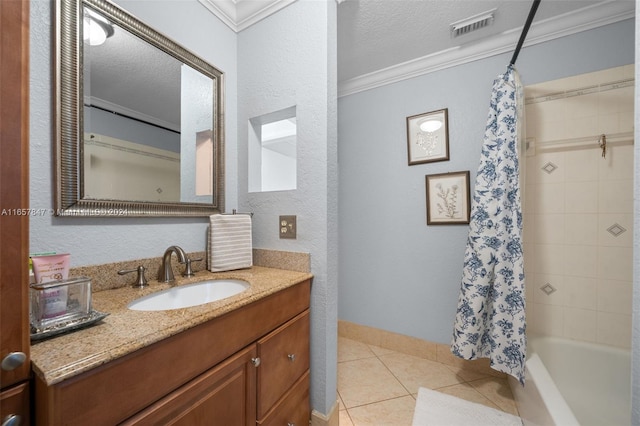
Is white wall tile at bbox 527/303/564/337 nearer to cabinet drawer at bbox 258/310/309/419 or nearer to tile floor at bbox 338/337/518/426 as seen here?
tile floor at bbox 338/337/518/426

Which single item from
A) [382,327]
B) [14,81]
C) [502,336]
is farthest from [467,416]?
[14,81]

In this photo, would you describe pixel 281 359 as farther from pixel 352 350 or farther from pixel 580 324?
pixel 580 324

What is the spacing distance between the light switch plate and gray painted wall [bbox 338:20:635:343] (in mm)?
1047

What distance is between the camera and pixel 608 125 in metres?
1.44

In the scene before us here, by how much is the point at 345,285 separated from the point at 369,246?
1.49 ft

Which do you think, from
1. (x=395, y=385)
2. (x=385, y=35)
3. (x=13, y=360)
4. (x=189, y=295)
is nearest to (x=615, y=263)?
(x=395, y=385)

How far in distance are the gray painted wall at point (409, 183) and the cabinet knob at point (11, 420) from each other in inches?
78.1

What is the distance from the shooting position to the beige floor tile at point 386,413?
133 cm

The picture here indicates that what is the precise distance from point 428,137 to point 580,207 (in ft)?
3.41

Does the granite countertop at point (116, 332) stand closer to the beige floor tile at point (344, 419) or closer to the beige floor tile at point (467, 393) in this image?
the beige floor tile at point (344, 419)

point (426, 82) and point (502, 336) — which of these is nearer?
point (502, 336)

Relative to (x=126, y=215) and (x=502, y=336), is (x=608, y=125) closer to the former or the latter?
(x=502, y=336)

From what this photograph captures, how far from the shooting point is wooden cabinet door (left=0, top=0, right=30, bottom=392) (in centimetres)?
41

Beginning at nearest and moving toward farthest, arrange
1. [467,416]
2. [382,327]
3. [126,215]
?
[126,215], [467,416], [382,327]
